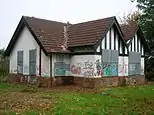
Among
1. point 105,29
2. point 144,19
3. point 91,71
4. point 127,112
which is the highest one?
point 144,19

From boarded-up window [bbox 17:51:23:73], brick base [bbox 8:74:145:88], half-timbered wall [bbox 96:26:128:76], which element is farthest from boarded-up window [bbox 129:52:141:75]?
boarded-up window [bbox 17:51:23:73]

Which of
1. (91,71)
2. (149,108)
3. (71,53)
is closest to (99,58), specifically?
(91,71)

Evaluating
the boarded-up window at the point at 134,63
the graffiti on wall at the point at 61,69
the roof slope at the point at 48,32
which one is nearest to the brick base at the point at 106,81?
the boarded-up window at the point at 134,63

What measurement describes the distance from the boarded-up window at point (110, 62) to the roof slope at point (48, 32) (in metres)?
4.45

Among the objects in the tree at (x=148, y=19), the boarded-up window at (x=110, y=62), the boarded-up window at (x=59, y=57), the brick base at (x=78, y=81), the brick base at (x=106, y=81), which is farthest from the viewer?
the tree at (x=148, y=19)

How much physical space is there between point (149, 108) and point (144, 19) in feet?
85.3

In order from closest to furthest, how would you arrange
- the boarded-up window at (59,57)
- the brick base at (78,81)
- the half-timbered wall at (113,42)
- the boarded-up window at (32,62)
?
the brick base at (78,81), the half-timbered wall at (113,42), the boarded-up window at (59,57), the boarded-up window at (32,62)

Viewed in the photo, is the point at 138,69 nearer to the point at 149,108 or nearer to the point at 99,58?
the point at 99,58

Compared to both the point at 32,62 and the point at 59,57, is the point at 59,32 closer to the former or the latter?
the point at 59,57

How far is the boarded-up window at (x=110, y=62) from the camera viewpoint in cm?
2605

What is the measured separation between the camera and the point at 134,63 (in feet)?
100

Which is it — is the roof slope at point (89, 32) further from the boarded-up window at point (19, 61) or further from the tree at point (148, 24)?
the tree at point (148, 24)

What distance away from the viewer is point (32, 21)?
2870 centimetres

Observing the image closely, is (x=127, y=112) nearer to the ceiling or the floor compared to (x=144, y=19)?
nearer to the floor
